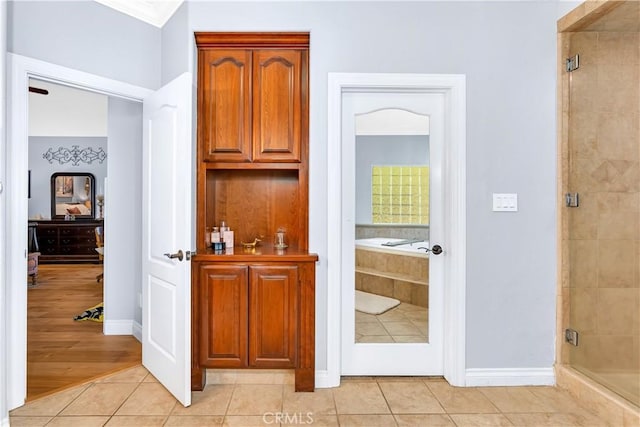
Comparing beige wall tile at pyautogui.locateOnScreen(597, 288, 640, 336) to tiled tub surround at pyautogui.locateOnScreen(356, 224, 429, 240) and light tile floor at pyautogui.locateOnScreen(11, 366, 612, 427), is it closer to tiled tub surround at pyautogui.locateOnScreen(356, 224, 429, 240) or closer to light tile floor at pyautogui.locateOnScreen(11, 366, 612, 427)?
light tile floor at pyautogui.locateOnScreen(11, 366, 612, 427)

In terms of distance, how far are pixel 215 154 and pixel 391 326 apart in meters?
1.75

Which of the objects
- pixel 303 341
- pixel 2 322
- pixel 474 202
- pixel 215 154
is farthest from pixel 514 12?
pixel 2 322

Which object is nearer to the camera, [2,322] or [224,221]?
[2,322]

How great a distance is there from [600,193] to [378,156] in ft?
4.82

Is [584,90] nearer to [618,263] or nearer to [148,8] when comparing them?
[618,263]

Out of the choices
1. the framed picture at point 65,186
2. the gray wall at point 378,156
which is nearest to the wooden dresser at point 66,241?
the framed picture at point 65,186

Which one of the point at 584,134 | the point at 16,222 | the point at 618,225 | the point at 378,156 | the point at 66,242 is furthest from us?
the point at 66,242

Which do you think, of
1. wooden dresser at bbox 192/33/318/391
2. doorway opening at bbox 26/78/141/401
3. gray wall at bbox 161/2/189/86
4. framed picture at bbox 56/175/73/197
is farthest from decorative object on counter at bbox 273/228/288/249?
framed picture at bbox 56/175/73/197

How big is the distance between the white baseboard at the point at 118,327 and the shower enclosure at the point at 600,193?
11.6 ft

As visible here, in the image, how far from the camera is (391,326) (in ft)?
8.55

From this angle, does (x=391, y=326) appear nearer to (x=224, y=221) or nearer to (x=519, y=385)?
(x=519, y=385)

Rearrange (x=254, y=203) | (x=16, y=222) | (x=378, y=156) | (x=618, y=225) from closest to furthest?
(x=16, y=222) < (x=618, y=225) < (x=378, y=156) < (x=254, y=203)

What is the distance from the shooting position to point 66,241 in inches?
283

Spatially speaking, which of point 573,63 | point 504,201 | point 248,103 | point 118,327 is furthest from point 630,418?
point 118,327
